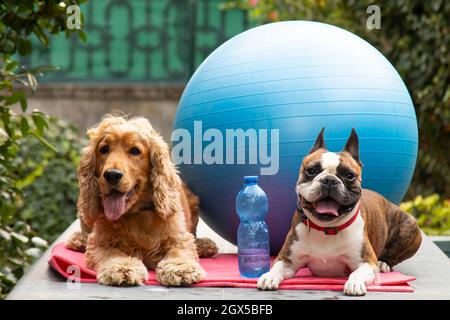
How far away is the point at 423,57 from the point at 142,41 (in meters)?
3.82

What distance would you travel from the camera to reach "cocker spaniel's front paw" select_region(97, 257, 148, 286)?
13.4 feet

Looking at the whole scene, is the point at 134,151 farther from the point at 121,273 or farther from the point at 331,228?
the point at 331,228

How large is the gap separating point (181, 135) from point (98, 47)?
18.9 ft

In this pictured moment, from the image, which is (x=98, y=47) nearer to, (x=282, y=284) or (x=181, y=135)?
(x=181, y=135)

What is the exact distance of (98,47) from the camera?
34.6 ft

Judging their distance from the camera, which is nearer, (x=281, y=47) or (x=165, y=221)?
(x=165, y=221)

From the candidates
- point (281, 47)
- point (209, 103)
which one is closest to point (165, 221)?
point (209, 103)

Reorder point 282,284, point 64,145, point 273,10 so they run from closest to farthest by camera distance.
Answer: point 282,284
point 64,145
point 273,10

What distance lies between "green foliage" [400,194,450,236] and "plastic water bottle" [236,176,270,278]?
3.46 metres

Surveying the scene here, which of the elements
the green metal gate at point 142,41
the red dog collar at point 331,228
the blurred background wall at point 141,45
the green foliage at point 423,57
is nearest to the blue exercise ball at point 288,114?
the red dog collar at point 331,228

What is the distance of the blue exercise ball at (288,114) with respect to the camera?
4.67 meters

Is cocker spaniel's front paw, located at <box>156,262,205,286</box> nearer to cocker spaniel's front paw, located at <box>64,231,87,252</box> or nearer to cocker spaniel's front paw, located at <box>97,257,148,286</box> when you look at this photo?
cocker spaniel's front paw, located at <box>97,257,148,286</box>

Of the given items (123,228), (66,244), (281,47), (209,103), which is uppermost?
(281,47)

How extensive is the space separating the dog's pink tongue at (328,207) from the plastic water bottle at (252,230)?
0.60m
